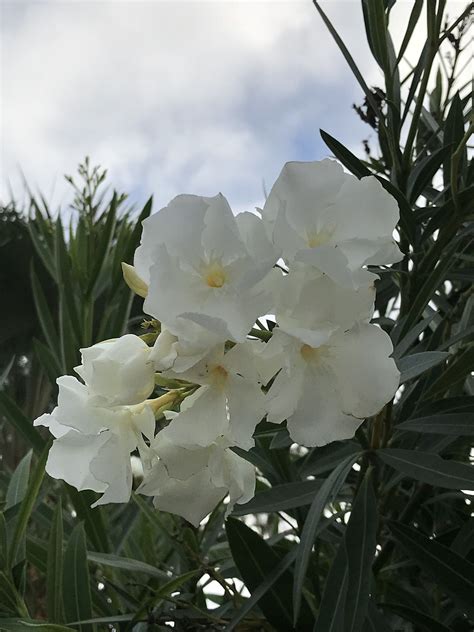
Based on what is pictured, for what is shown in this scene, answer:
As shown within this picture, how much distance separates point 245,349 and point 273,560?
334 mm

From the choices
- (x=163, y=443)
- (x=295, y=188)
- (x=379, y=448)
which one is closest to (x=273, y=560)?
(x=379, y=448)

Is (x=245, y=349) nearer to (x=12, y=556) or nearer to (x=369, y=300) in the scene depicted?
(x=369, y=300)

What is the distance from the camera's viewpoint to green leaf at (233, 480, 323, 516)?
66 centimetres

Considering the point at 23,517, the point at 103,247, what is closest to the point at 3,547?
the point at 23,517

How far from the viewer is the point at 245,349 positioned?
0.44 meters

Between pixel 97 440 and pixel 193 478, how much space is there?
75 millimetres

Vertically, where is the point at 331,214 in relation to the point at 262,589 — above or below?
above

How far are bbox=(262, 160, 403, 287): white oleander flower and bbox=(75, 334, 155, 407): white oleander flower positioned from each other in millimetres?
117

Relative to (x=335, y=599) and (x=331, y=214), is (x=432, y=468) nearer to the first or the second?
(x=335, y=599)

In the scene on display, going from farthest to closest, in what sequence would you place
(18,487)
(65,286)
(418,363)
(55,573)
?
(65,286) → (18,487) → (55,573) → (418,363)

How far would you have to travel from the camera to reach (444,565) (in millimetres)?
646

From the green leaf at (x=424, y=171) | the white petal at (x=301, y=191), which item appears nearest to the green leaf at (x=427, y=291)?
the green leaf at (x=424, y=171)

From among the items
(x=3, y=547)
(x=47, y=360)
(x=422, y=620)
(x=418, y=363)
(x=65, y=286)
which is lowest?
(x=422, y=620)

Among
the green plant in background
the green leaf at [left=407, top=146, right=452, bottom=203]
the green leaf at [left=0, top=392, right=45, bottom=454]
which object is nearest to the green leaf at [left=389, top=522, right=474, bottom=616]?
the green plant in background
